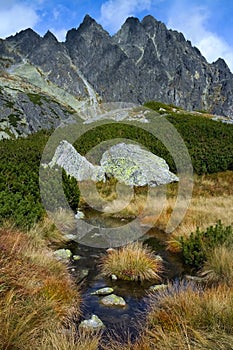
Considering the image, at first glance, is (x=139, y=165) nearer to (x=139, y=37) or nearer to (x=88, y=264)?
(x=88, y=264)

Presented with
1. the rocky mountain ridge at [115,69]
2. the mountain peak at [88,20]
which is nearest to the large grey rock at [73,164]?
the rocky mountain ridge at [115,69]

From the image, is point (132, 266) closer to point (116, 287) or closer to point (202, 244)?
point (116, 287)

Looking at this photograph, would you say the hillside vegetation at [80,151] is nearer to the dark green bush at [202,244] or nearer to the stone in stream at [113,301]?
the stone in stream at [113,301]

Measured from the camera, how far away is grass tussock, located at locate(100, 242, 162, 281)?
8.04 metres

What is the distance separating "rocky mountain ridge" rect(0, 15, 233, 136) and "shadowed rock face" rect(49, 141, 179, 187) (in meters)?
111

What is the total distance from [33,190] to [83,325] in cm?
696

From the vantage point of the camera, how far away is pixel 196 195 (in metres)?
17.7

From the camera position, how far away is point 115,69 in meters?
174

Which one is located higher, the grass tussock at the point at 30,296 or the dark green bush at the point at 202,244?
the dark green bush at the point at 202,244

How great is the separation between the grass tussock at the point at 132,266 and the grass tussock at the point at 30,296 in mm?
1271

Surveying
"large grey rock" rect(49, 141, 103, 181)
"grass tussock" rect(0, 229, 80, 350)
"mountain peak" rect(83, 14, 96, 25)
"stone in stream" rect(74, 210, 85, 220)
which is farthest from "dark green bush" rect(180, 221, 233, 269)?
"mountain peak" rect(83, 14, 96, 25)

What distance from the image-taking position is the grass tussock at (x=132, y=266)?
26.4 feet

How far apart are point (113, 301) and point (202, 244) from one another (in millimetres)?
3322

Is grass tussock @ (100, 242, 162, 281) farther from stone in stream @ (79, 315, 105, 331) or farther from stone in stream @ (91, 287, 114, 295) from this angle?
stone in stream @ (79, 315, 105, 331)
